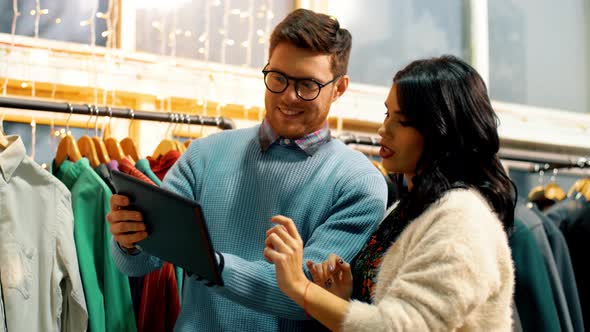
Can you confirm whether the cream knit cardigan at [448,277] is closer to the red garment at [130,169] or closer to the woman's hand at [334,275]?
the woman's hand at [334,275]

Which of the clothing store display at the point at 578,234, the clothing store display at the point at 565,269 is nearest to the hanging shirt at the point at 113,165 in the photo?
the clothing store display at the point at 565,269

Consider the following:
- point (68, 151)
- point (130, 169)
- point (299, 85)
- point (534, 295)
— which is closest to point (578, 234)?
point (534, 295)

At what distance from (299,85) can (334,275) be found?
41 cm

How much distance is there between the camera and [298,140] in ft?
5.49

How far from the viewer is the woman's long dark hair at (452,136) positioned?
4.34 ft

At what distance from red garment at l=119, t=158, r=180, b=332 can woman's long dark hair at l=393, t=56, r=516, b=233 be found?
810mm

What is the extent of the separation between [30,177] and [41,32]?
0.75 metres

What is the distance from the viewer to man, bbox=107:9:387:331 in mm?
1568

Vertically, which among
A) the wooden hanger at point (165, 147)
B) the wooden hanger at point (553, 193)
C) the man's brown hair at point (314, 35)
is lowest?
the wooden hanger at point (553, 193)

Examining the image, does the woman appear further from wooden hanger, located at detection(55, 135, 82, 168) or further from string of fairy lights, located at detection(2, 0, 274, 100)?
string of fairy lights, located at detection(2, 0, 274, 100)

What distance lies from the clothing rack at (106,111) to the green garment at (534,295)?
887mm

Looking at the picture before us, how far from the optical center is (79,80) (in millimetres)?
2418

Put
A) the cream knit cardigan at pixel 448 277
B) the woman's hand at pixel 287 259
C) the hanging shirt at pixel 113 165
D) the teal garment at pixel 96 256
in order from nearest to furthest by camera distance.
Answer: the cream knit cardigan at pixel 448 277, the woman's hand at pixel 287 259, the teal garment at pixel 96 256, the hanging shirt at pixel 113 165

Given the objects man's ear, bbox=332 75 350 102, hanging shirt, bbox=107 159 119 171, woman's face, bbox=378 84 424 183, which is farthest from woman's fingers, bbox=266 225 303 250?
hanging shirt, bbox=107 159 119 171
